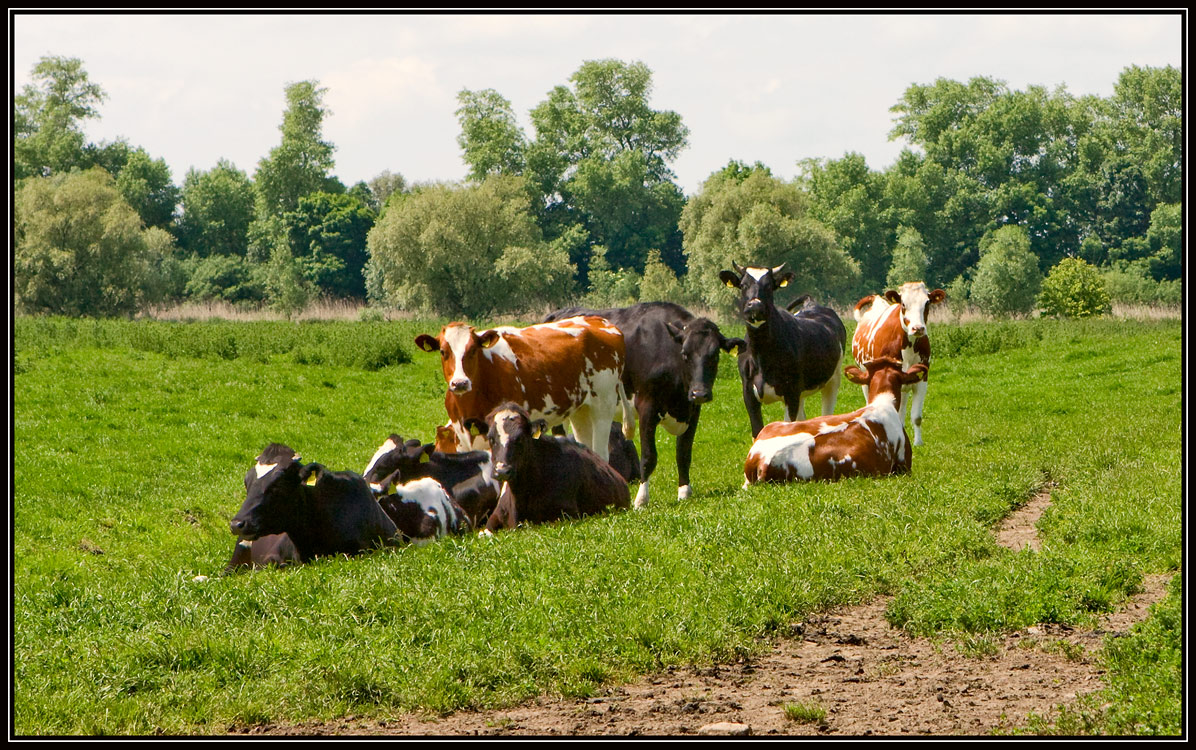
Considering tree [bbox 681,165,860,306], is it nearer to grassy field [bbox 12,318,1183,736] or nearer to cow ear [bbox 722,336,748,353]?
grassy field [bbox 12,318,1183,736]

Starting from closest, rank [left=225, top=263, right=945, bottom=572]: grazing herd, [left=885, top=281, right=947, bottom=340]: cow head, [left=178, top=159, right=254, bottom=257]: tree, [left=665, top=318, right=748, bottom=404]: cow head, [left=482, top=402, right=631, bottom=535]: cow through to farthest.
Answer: [left=225, top=263, right=945, bottom=572]: grazing herd → [left=482, top=402, right=631, bottom=535]: cow → [left=665, top=318, right=748, bottom=404]: cow head → [left=885, top=281, right=947, bottom=340]: cow head → [left=178, top=159, right=254, bottom=257]: tree

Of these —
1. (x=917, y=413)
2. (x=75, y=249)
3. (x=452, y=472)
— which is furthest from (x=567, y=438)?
(x=75, y=249)

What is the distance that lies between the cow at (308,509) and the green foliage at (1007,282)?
64.3m

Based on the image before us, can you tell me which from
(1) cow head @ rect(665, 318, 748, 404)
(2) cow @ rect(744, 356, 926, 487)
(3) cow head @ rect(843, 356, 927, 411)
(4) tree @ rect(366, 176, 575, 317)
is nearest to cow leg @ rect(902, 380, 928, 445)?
(3) cow head @ rect(843, 356, 927, 411)

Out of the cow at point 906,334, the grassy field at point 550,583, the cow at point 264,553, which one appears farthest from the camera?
the cow at point 906,334

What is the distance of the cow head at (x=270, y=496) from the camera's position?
29.7ft

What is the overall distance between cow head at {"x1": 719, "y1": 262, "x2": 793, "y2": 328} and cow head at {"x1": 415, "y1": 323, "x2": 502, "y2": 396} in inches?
131

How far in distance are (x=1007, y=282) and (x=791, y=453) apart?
6154 cm

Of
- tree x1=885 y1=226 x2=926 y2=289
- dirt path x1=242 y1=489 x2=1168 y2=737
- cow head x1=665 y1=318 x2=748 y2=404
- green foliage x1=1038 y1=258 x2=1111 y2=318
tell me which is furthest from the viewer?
tree x1=885 y1=226 x2=926 y2=289

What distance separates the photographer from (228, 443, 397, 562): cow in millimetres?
9117

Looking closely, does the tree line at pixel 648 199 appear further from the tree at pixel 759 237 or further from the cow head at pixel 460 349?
the cow head at pixel 460 349

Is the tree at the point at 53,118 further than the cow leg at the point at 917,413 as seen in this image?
Yes

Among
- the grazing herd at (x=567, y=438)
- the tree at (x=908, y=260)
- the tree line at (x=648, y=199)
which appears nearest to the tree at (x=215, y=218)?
the tree line at (x=648, y=199)

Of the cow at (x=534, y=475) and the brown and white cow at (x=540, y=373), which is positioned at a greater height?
the brown and white cow at (x=540, y=373)
